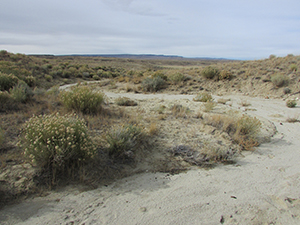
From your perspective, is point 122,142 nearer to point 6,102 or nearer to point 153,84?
point 6,102

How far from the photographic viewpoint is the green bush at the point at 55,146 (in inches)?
133

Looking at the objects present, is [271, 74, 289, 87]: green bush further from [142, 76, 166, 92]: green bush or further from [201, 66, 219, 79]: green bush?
[142, 76, 166, 92]: green bush

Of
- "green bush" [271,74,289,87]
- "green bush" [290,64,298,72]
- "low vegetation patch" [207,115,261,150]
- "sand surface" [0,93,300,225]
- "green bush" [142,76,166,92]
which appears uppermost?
"green bush" [290,64,298,72]

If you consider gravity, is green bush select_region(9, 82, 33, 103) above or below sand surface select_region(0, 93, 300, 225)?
above

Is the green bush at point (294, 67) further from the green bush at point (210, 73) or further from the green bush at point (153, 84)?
the green bush at point (153, 84)

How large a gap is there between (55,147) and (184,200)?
2.41 m

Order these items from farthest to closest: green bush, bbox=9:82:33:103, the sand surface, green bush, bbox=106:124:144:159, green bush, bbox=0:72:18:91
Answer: green bush, bbox=0:72:18:91 < green bush, bbox=9:82:33:103 < green bush, bbox=106:124:144:159 < the sand surface

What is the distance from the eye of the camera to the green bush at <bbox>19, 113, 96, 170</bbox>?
3.37 m

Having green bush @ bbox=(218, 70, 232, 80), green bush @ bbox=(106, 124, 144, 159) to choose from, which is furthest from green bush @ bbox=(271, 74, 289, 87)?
green bush @ bbox=(106, 124, 144, 159)

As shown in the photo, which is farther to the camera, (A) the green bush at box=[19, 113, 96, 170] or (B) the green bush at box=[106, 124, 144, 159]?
(B) the green bush at box=[106, 124, 144, 159]

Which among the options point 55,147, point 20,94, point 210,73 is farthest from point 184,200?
Result: point 210,73

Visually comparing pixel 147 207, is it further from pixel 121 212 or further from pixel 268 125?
pixel 268 125

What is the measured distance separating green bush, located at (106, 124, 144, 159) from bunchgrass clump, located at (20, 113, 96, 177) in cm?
55

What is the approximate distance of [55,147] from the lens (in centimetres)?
325
